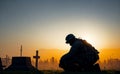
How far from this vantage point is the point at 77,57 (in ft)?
44.3

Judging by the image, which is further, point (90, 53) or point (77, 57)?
point (90, 53)

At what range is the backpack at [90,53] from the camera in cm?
1370

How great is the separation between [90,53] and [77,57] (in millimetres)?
805

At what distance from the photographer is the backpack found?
13.7m

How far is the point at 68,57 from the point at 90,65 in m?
1.38

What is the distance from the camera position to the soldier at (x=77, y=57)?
13211 mm

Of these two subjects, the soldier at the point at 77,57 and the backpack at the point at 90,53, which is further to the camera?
the backpack at the point at 90,53

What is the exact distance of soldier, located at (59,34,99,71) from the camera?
13.2 metres

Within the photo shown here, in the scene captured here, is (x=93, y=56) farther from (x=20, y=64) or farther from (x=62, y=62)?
(x=20, y=64)

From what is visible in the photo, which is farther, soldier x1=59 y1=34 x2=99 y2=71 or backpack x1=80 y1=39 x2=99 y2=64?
backpack x1=80 y1=39 x2=99 y2=64

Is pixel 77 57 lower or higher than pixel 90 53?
lower

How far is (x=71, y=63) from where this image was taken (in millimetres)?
13211

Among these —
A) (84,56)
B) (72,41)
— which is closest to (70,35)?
(72,41)

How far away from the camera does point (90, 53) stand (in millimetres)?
13812
